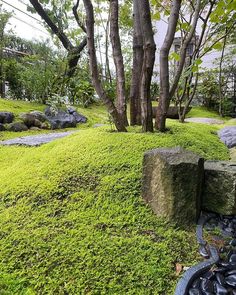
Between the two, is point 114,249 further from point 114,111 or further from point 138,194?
point 114,111

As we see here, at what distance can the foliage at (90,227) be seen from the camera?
1.03 m

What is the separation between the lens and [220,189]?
52.9 inches

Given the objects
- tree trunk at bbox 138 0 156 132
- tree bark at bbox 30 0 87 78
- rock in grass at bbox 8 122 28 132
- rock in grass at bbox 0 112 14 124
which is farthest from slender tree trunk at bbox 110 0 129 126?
tree bark at bbox 30 0 87 78

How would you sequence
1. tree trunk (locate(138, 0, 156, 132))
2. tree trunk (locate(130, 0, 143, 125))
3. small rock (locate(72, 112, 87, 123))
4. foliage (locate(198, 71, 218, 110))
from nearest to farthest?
tree trunk (locate(138, 0, 156, 132)) < tree trunk (locate(130, 0, 143, 125)) < small rock (locate(72, 112, 87, 123)) < foliage (locate(198, 71, 218, 110))

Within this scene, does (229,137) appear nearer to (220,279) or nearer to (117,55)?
(117,55)

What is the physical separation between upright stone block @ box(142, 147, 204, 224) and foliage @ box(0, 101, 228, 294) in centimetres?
7

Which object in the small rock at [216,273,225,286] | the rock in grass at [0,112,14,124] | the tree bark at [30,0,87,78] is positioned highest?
the tree bark at [30,0,87,78]

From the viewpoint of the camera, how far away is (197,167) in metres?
1.23

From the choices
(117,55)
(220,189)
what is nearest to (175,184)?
(220,189)

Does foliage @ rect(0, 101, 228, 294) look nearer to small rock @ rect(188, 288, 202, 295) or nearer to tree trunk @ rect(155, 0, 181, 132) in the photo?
small rock @ rect(188, 288, 202, 295)

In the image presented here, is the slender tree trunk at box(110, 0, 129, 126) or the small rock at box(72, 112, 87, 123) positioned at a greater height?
the slender tree trunk at box(110, 0, 129, 126)

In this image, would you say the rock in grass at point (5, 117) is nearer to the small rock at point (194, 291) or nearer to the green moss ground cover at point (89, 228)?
the green moss ground cover at point (89, 228)

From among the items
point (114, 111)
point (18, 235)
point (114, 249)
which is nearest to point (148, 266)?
point (114, 249)

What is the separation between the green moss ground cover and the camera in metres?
1.03
